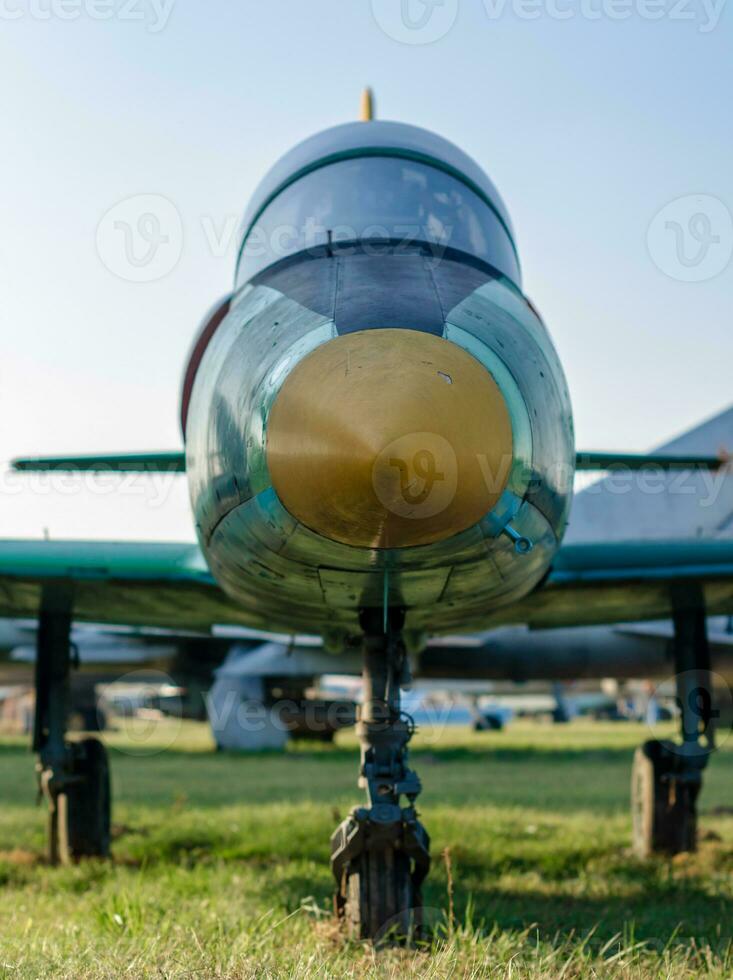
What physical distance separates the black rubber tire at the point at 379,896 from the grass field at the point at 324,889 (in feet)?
0.49

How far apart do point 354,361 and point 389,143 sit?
2.28 m

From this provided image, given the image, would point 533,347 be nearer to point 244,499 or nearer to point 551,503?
point 551,503

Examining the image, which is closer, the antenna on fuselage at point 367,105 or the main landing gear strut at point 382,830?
the main landing gear strut at point 382,830

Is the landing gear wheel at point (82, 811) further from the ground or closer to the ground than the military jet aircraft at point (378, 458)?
closer to the ground

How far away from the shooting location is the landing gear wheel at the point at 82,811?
655cm

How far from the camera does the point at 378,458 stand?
2498 millimetres

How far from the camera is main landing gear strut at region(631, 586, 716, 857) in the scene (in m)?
6.64

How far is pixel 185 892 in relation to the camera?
500cm

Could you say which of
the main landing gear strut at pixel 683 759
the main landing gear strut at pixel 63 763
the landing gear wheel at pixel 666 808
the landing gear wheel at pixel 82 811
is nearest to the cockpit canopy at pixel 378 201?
the main landing gear strut at pixel 63 763

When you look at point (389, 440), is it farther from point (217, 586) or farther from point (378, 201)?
point (217, 586)

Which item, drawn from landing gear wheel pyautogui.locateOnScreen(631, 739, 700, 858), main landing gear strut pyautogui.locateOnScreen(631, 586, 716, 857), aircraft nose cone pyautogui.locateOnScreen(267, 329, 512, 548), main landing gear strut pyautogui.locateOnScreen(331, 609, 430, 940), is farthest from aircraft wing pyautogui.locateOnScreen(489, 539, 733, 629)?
aircraft nose cone pyautogui.locateOnScreen(267, 329, 512, 548)

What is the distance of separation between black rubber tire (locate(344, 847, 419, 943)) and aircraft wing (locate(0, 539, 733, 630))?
1589 millimetres

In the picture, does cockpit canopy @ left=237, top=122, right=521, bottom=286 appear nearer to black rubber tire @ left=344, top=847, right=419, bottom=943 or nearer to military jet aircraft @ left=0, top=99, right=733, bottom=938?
military jet aircraft @ left=0, top=99, right=733, bottom=938

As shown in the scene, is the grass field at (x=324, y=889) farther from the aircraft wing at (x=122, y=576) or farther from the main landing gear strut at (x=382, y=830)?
the aircraft wing at (x=122, y=576)
